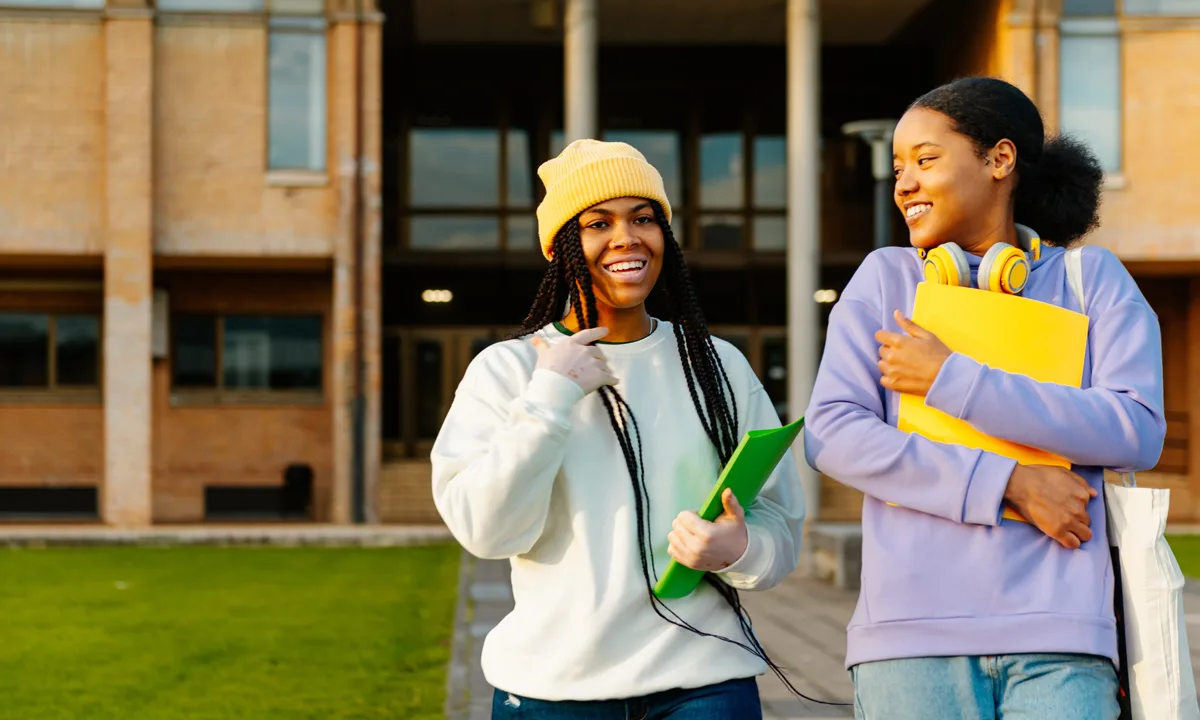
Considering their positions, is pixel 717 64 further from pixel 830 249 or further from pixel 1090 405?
pixel 1090 405

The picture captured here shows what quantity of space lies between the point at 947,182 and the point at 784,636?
731cm

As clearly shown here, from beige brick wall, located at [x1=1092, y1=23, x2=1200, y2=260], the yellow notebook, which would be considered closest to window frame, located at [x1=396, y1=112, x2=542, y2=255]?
beige brick wall, located at [x1=1092, y1=23, x2=1200, y2=260]

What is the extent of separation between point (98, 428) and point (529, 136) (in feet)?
28.5

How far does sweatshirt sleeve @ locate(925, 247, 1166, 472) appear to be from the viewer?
245 cm

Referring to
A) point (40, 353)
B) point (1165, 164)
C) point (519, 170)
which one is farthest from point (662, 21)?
point (40, 353)

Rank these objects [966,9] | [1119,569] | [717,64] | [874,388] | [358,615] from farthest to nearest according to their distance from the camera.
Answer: [717,64], [966,9], [358,615], [874,388], [1119,569]

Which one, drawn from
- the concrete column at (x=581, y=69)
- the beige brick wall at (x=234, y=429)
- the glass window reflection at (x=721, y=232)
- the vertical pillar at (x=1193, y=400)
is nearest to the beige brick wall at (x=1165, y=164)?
the vertical pillar at (x=1193, y=400)

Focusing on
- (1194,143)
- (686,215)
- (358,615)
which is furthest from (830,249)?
(358,615)

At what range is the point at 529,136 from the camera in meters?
25.5

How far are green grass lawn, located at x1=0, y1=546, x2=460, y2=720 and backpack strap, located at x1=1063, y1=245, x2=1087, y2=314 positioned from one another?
5076 millimetres

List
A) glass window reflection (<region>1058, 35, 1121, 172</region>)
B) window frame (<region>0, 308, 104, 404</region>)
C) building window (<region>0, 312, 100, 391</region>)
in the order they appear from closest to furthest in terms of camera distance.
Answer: glass window reflection (<region>1058, 35, 1121, 172</region>) → window frame (<region>0, 308, 104, 404</region>) → building window (<region>0, 312, 100, 391</region>)

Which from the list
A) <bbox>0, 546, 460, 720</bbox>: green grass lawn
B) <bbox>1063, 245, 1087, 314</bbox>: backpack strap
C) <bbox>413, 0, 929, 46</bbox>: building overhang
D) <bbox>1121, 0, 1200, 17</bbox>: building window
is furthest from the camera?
<bbox>413, 0, 929, 46</bbox>: building overhang

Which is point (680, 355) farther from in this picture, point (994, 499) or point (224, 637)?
point (224, 637)

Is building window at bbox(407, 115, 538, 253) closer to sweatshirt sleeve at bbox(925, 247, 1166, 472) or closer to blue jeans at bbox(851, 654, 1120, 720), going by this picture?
sweatshirt sleeve at bbox(925, 247, 1166, 472)
